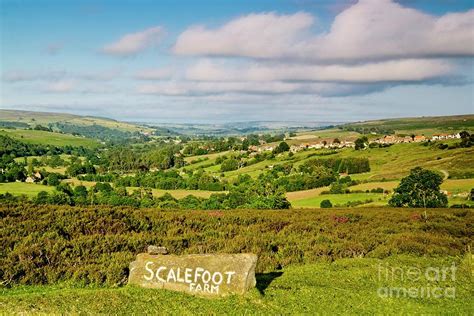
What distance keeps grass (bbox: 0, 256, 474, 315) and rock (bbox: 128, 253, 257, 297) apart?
25cm

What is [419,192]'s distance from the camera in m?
71.6

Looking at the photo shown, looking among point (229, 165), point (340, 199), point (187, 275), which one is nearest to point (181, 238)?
point (187, 275)

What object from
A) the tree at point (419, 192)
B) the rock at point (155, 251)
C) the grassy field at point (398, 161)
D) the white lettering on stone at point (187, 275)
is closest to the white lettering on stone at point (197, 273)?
the white lettering on stone at point (187, 275)

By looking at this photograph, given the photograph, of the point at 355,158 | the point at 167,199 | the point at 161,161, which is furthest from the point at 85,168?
the point at 355,158

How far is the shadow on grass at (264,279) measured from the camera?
1158 centimetres

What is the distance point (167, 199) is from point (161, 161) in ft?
311

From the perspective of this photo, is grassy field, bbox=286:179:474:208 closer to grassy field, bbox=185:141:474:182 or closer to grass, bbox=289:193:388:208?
grass, bbox=289:193:388:208

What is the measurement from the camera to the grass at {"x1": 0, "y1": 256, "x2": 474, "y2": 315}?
995 cm

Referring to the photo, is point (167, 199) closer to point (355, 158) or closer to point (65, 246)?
point (355, 158)

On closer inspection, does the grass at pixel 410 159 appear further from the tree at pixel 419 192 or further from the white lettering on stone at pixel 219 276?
the white lettering on stone at pixel 219 276

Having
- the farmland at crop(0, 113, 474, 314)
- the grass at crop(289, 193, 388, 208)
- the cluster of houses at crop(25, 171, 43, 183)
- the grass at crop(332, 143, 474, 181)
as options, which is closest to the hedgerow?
the farmland at crop(0, 113, 474, 314)

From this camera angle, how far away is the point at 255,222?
84.6 feet

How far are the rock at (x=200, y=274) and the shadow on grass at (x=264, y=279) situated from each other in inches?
25.8

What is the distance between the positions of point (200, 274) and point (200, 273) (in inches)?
1.0
